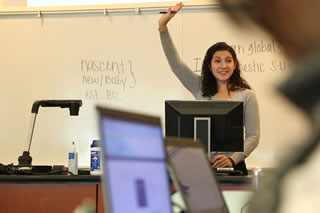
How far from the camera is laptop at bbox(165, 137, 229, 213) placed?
1248mm

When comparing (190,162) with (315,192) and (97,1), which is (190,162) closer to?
(315,192)

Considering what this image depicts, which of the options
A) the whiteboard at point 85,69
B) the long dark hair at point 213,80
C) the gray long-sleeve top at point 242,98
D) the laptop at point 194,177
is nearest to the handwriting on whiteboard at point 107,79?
the whiteboard at point 85,69

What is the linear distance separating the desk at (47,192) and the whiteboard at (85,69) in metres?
1.27

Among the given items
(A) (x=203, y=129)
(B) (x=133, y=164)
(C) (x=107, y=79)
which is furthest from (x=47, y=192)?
(B) (x=133, y=164)

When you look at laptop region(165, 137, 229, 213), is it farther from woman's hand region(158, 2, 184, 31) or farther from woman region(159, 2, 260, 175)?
woman's hand region(158, 2, 184, 31)

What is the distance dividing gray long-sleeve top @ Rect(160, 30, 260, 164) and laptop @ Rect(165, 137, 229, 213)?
158cm

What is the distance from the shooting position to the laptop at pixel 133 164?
31.7 inches

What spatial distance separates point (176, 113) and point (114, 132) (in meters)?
1.89

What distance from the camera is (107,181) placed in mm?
780

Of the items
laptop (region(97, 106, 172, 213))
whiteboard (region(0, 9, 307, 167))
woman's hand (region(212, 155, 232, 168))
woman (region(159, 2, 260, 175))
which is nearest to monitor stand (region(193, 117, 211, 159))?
woman's hand (region(212, 155, 232, 168))

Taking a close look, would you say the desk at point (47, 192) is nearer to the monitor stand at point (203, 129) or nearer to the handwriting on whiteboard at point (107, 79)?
the monitor stand at point (203, 129)

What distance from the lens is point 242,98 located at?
3.25 metres

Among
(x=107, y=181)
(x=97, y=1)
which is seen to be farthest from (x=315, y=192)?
(x=97, y=1)

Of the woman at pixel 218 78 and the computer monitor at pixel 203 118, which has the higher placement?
the woman at pixel 218 78
